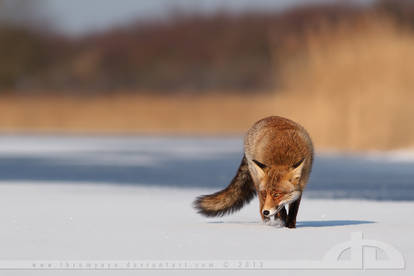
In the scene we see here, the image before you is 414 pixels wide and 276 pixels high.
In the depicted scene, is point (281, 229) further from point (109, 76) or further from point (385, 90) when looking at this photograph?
point (109, 76)

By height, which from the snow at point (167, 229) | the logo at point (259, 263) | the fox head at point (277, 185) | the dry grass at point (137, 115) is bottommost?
the logo at point (259, 263)

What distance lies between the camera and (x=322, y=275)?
18.0 ft

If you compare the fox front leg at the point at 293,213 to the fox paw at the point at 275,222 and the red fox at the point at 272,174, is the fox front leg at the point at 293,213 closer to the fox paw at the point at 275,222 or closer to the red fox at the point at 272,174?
the red fox at the point at 272,174

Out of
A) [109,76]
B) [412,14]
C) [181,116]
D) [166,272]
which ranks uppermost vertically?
[412,14]

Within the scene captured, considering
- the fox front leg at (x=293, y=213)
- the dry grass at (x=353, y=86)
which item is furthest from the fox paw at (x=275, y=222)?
the dry grass at (x=353, y=86)

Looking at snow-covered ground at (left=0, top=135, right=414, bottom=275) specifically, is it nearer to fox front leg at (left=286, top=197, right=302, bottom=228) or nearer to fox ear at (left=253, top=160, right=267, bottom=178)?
fox front leg at (left=286, top=197, right=302, bottom=228)

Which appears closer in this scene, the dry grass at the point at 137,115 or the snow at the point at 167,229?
the snow at the point at 167,229

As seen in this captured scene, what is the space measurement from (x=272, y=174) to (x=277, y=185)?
0.11 metres

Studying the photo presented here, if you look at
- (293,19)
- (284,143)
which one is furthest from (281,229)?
(293,19)

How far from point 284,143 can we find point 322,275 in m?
2.32

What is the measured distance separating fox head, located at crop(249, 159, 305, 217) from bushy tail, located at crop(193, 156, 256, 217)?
75 cm

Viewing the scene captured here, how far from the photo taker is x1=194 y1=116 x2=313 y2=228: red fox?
7.32 m

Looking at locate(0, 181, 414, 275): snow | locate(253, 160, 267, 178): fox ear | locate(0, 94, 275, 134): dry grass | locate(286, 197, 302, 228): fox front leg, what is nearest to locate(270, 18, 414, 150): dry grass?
locate(0, 181, 414, 275): snow

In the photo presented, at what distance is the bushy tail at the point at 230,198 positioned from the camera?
8078mm
